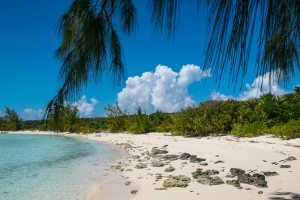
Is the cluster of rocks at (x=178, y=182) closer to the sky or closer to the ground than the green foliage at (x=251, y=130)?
closer to the ground

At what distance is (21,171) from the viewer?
10641mm

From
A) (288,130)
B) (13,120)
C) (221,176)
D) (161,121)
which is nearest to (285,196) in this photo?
(221,176)

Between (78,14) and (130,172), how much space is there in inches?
261

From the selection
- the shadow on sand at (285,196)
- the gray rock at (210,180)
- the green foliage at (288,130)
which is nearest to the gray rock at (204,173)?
the gray rock at (210,180)

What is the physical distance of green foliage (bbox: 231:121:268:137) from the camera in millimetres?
13153

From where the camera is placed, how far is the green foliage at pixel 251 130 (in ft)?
43.2

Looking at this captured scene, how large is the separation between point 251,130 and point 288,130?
78.5 inches

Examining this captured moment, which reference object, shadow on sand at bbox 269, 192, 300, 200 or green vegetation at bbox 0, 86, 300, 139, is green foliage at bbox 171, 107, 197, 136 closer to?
green vegetation at bbox 0, 86, 300, 139

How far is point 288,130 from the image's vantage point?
38.5 ft

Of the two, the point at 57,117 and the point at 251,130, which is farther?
the point at 251,130

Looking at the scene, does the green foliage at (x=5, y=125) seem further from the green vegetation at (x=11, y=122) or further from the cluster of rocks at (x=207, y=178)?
the cluster of rocks at (x=207, y=178)

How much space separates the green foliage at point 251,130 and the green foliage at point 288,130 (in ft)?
1.49

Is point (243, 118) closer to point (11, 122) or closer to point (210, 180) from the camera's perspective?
point (210, 180)

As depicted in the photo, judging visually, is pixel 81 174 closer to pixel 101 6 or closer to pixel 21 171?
pixel 21 171
